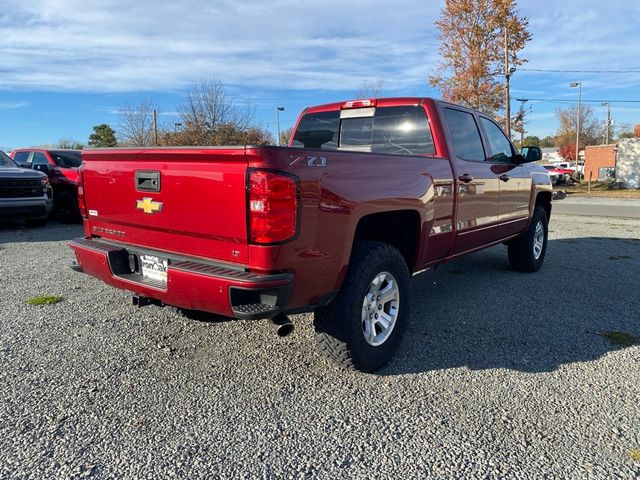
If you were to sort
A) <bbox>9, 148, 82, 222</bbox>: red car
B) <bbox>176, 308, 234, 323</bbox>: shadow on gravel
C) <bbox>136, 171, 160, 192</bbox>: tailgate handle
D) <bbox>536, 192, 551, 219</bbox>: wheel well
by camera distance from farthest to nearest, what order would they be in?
<bbox>9, 148, 82, 222</bbox>: red car
<bbox>536, 192, 551, 219</bbox>: wheel well
<bbox>176, 308, 234, 323</bbox>: shadow on gravel
<bbox>136, 171, 160, 192</bbox>: tailgate handle

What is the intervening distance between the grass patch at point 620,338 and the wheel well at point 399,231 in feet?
5.93

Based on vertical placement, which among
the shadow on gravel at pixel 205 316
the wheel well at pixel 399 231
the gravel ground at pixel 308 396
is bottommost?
the gravel ground at pixel 308 396

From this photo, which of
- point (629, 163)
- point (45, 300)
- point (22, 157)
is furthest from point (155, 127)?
point (629, 163)

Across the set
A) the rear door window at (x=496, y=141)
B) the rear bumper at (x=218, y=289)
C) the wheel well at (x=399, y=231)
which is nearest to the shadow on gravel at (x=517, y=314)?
the wheel well at (x=399, y=231)

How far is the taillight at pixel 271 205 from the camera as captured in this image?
2.53 meters

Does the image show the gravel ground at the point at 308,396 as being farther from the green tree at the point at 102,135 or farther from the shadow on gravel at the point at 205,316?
the green tree at the point at 102,135

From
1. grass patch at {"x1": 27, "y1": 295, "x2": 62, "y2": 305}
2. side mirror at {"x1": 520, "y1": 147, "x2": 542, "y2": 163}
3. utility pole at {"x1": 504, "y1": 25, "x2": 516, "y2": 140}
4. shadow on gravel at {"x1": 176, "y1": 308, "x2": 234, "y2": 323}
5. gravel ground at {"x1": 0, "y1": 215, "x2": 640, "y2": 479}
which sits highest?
utility pole at {"x1": 504, "y1": 25, "x2": 516, "y2": 140}

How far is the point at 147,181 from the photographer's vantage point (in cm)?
308

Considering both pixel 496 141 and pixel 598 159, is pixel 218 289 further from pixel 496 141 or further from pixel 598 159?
pixel 598 159

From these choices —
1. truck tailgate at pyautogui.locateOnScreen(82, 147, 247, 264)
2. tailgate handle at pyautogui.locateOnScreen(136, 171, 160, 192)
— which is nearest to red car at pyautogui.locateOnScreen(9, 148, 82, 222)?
truck tailgate at pyautogui.locateOnScreen(82, 147, 247, 264)

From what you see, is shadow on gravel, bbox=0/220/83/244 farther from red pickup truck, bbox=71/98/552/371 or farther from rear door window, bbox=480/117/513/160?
rear door window, bbox=480/117/513/160

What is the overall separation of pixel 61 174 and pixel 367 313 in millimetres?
9994

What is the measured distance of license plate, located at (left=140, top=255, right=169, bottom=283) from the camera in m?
3.02

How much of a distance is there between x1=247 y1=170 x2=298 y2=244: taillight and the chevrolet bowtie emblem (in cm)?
81
